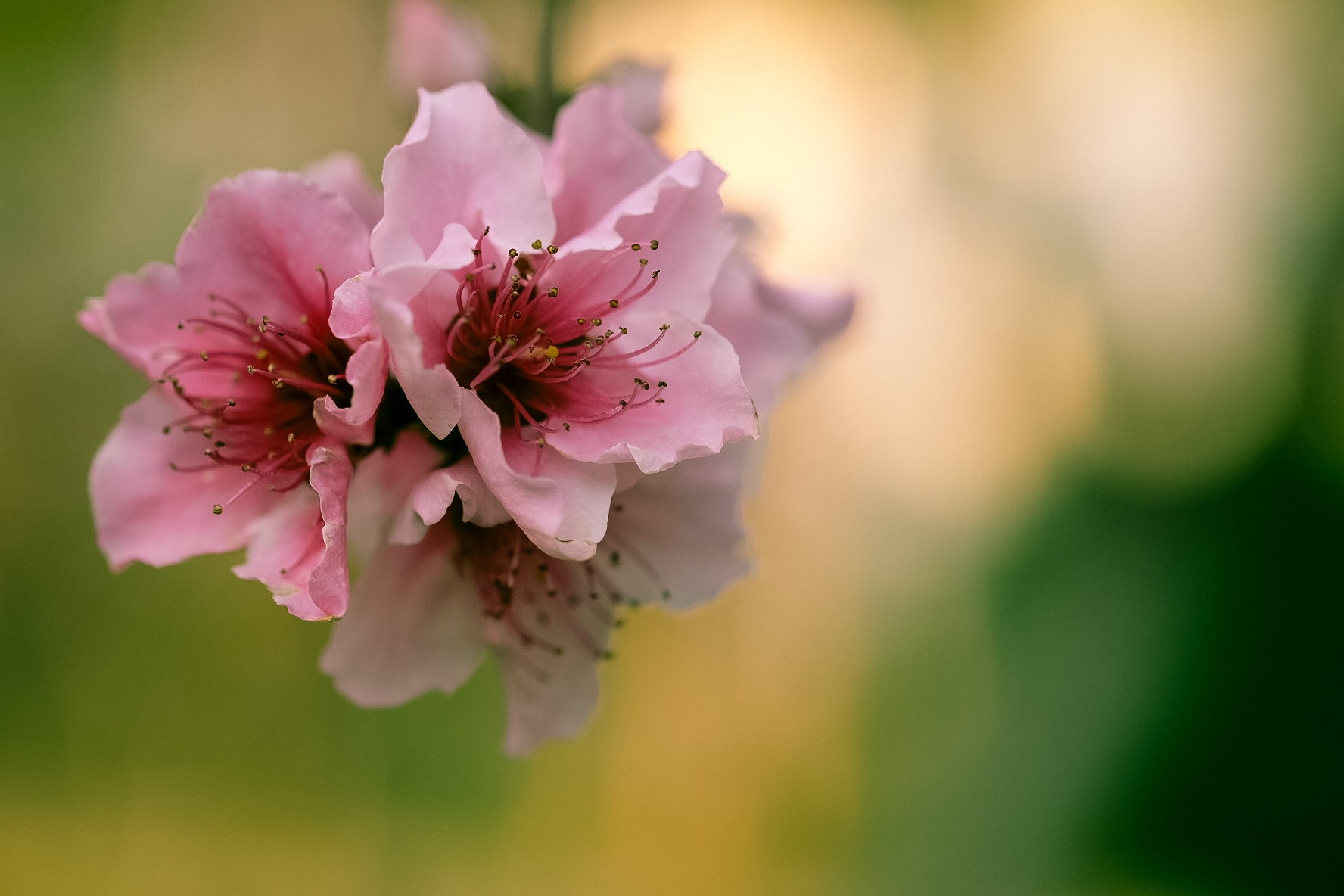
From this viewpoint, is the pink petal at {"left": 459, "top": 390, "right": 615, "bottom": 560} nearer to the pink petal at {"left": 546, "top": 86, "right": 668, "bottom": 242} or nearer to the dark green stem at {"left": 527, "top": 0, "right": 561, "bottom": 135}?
the pink petal at {"left": 546, "top": 86, "right": 668, "bottom": 242}

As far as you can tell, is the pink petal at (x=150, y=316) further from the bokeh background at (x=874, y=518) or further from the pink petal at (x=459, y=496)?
the bokeh background at (x=874, y=518)

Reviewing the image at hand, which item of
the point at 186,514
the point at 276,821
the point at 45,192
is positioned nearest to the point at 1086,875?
the point at 276,821

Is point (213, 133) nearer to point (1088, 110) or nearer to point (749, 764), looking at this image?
point (749, 764)

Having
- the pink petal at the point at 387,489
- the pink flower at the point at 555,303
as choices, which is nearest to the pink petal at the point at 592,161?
the pink flower at the point at 555,303

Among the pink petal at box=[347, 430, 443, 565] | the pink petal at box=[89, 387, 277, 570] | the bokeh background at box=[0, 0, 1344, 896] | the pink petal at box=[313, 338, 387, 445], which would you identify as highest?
the pink petal at box=[313, 338, 387, 445]

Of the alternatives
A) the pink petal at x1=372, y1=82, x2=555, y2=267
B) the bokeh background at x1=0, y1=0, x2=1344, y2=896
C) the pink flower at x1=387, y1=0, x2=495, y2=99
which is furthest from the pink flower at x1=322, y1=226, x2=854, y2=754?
the bokeh background at x1=0, y1=0, x2=1344, y2=896

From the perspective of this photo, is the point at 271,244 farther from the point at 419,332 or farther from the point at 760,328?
the point at 760,328
